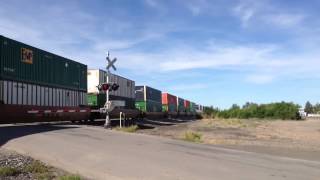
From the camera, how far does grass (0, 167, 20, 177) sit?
10.4 m

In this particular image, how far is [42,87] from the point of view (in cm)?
3203

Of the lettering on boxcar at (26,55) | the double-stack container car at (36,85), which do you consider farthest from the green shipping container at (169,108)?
the lettering on boxcar at (26,55)

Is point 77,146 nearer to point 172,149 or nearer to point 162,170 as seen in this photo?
point 172,149

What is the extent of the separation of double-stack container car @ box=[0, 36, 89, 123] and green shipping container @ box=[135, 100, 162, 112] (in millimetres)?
24978

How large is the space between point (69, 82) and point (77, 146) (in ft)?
72.8

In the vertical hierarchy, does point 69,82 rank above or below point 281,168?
above

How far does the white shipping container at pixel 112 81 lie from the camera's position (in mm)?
46000

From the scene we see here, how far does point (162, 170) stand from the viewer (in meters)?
12.0

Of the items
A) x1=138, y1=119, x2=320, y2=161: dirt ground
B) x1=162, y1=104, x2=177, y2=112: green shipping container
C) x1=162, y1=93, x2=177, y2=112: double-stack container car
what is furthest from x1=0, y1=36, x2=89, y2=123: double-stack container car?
x1=162, y1=93, x2=177, y2=112: double-stack container car

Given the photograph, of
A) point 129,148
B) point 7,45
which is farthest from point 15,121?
point 129,148

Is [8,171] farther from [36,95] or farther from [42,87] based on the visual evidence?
[42,87]

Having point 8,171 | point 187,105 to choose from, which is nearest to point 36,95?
point 8,171

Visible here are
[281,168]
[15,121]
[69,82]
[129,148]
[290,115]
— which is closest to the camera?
[281,168]

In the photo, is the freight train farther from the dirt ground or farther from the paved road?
the paved road
